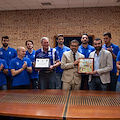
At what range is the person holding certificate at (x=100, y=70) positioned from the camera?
3131 millimetres

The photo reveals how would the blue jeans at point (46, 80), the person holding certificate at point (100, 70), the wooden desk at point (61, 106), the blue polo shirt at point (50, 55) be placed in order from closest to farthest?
the wooden desk at point (61, 106), the person holding certificate at point (100, 70), the blue jeans at point (46, 80), the blue polo shirt at point (50, 55)

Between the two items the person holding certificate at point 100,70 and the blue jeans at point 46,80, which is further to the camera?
the blue jeans at point 46,80

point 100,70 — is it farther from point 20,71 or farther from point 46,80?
point 20,71

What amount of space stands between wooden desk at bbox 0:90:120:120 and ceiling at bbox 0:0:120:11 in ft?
15.2

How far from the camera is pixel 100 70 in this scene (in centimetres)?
311

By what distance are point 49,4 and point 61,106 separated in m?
5.32

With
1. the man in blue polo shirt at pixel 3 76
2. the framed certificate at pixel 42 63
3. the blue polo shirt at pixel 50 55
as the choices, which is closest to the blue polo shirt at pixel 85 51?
the blue polo shirt at pixel 50 55

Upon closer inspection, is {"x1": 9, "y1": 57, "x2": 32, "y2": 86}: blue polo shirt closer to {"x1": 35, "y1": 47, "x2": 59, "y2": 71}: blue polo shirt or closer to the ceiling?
{"x1": 35, "y1": 47, "x2": 59, "y2": 71}: blue polo shirt

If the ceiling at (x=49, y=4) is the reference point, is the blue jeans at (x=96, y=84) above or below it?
below

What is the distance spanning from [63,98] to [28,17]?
5725 millimetres

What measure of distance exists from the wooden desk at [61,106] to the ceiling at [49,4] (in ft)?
15.2

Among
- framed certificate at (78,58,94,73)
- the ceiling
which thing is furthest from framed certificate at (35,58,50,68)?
the ceiling

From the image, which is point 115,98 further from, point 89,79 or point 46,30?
point 46,30

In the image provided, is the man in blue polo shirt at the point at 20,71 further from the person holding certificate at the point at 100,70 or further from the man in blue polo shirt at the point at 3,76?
the person holding certificate at the point at 100,70
